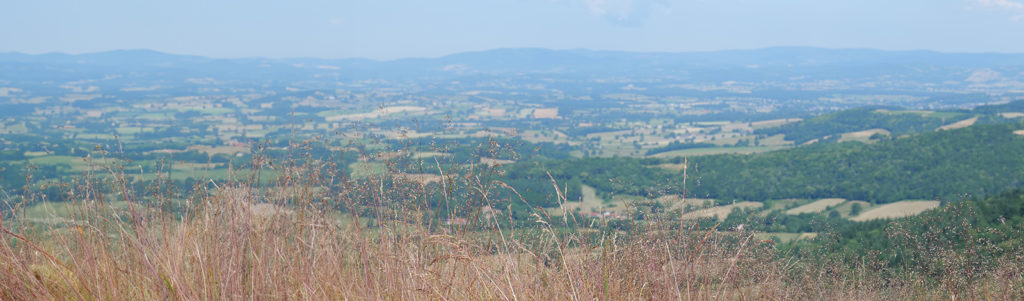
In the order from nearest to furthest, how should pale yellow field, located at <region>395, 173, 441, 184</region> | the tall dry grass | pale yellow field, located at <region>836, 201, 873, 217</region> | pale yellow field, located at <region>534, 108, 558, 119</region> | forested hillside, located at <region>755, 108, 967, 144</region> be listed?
the tall dry grass, pale yellow field, located at <region>395, 173, 441, 184</region>, pale yellow field, located at <region>836, 201, 873, 217</region>, forested hillside, located at <region>755, 108, 967, 144</region>, pale yellow field, located at <region>534, 108, 558, 119</region>

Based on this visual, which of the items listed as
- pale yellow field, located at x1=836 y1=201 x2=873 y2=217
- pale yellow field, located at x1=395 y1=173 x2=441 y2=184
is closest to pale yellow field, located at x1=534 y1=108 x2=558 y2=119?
pale yellow field, located at x1=836 y1=201 x2=873 y2=217

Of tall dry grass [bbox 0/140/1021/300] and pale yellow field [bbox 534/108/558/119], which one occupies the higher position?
tall dry grass [bbox 0/140/1021/300]

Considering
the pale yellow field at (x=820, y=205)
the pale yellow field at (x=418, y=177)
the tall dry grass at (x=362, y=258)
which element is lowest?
the pale yellow field at (x=820, y=205)

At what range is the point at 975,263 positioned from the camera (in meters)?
3.98

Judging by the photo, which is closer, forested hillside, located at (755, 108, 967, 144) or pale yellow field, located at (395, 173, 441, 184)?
pale yellow field, located at (395, 173, 441, 184)

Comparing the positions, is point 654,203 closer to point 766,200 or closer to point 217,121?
point 766,200

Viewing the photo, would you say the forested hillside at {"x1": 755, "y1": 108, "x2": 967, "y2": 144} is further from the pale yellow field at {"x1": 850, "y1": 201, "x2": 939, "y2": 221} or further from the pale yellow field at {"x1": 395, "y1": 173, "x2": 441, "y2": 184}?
the pale yellow field at {"x1": 395, "y1": 173, "x2": 441, "y2": 184}

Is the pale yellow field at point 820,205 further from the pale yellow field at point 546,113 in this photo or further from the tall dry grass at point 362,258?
the pale yellow field at point 546,113

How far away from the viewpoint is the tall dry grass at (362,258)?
249 centimetres

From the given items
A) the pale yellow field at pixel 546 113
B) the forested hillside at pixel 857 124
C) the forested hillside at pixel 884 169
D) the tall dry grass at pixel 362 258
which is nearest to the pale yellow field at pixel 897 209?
the forested hillside at pixel 884 169

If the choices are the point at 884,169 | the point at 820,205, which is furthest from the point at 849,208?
the point at 884,169

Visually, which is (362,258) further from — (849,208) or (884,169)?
(884,169)

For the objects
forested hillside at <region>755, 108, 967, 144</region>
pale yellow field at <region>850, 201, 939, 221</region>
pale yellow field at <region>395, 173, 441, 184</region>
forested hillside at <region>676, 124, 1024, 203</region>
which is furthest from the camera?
forested hillside at <region>755, 108, 967, 144</region>

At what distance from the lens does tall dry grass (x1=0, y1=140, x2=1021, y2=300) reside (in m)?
2.49
